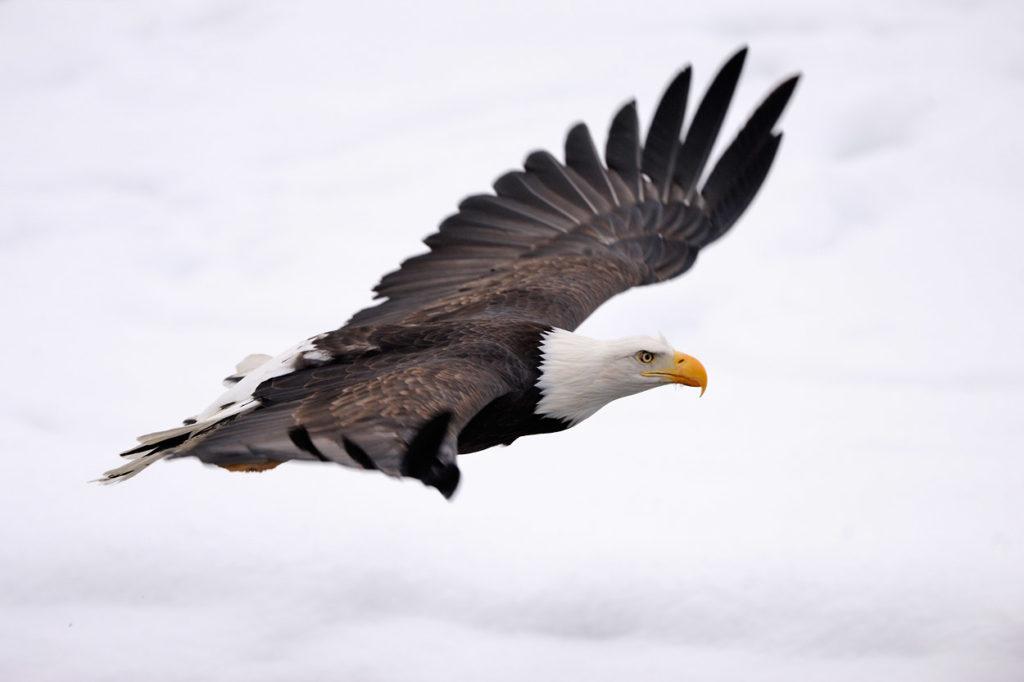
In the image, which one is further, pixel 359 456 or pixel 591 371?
pixel 591 371

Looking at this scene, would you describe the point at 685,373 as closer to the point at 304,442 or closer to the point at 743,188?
the point at 743,188

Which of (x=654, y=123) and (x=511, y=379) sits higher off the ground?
(x=654, y=123)

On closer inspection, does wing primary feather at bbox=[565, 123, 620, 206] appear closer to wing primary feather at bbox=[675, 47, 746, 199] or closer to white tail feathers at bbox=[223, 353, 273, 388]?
wing primary feather at bbox=[675, 47, 746, 199]

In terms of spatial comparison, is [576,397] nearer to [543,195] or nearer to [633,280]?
[633,280]

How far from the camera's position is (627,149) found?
11.0 metres

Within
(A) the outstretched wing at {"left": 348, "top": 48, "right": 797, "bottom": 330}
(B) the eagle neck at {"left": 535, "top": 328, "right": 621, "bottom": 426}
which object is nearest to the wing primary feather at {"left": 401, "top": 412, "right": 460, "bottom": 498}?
(B) the eagle neck at {"left": 535, "top": 328, "right": 621, "bottom": 426}

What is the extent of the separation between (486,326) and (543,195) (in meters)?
2.43

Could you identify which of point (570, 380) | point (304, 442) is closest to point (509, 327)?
point (570, 380)

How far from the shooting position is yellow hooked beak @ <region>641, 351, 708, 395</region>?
8.68 metres

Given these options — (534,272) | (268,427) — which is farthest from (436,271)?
(268,427)

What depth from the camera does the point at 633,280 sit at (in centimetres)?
1037

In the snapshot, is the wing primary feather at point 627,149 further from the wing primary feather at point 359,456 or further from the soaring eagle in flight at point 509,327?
the wing primary feather at point 359,456

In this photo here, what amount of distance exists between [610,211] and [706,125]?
38.2 inches

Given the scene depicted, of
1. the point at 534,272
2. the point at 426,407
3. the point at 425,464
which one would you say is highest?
the point at 534,272
